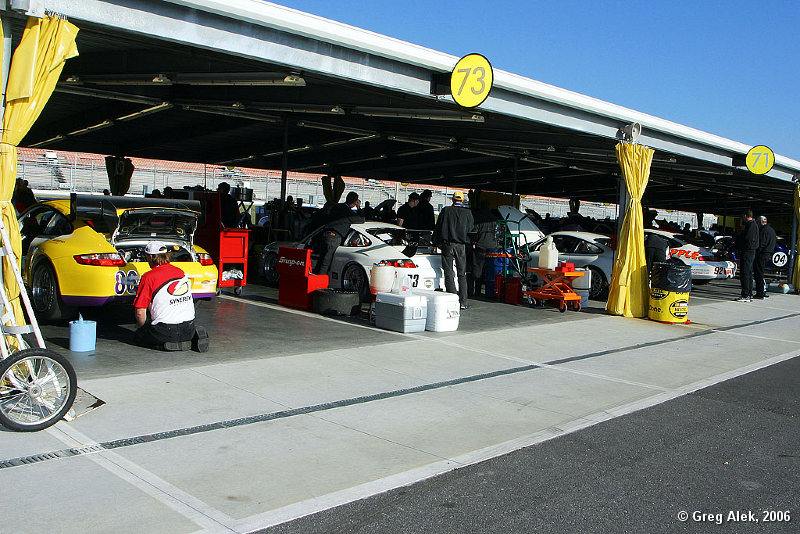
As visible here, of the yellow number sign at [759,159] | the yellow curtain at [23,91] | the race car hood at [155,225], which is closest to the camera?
the yellow curtain at [23,91]

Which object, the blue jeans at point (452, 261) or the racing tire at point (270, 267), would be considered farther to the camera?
the racing tire at point (270, 267)

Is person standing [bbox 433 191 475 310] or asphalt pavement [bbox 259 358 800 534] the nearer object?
asphalt pavement [bbox 259 358 800 534]

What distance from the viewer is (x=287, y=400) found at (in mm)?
6555

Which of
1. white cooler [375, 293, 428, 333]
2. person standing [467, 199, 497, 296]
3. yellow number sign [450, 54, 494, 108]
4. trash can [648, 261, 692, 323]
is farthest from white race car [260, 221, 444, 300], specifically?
trash can [648, 261, 692, 323]

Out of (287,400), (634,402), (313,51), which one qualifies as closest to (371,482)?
(287,400)

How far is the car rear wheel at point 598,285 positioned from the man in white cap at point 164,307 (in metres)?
10.2

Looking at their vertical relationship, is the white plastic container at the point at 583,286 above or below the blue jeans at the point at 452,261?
below

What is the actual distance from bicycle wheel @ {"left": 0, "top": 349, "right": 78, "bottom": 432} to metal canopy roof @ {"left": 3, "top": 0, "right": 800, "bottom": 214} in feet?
10.6

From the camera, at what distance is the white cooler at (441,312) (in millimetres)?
10516

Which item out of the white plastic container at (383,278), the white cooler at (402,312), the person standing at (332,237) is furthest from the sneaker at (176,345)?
the person standing at (332,237)

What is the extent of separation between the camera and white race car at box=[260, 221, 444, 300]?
12.0 m

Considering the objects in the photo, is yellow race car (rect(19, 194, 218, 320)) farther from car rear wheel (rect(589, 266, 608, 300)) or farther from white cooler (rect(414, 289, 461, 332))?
car rear wheel (rect(589, 266, 608, 300))

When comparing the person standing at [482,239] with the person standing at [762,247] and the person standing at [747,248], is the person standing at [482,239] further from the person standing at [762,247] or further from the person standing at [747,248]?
the person standing at [762,247]

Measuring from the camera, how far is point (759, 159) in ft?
57.8
